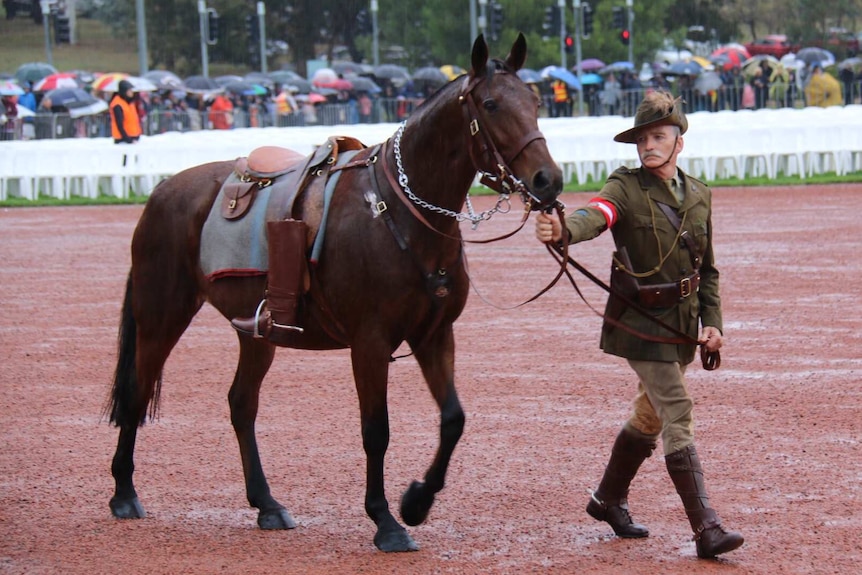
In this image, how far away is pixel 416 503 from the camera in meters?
5.82

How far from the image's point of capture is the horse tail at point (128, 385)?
22.0 ft

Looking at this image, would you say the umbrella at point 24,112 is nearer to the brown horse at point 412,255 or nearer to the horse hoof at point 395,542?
the brown horse at point 412,255

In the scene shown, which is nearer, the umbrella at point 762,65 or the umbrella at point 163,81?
the umbrella at point 163,81

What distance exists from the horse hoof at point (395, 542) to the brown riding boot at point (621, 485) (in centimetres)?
81

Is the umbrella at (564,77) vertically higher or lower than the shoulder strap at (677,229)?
higher

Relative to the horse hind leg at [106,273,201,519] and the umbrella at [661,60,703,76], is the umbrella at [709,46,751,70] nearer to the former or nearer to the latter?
the umbrella at [661,60,703,76]

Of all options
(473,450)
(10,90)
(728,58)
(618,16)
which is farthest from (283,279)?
(728,58)

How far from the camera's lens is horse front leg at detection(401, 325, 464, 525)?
18.9 ft

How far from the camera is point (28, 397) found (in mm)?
9172

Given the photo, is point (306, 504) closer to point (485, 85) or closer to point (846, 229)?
point (485, 85)

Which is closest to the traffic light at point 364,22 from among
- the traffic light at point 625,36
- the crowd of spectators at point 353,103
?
the traffic light at point 625,36

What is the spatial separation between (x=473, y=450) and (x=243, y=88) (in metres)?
33.7

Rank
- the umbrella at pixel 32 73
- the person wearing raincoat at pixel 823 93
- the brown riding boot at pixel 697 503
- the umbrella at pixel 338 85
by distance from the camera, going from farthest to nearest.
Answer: the umbrella at pixel 32 73 → the umbrella at pixel 338 85 → the person wearing raincoat at pixel 823 93 → the brown riding boot at pixel 697 503

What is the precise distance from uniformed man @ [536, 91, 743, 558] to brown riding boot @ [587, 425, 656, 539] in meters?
0.06
